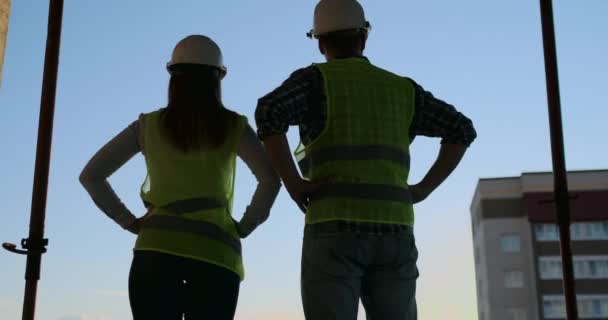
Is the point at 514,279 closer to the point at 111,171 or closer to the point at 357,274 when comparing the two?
the point at 111,171

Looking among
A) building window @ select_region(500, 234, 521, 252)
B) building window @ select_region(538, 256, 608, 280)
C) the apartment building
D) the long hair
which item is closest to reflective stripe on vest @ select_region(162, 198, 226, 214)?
the long hair

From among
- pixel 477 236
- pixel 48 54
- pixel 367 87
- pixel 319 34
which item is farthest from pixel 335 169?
pixel 477 236

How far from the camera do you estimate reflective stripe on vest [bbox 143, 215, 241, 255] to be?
6.05 ft

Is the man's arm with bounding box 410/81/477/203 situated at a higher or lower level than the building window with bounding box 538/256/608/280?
lower

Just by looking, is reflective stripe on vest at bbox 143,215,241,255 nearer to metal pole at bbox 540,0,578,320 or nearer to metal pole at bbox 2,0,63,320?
metal pole at bbox 2,0,63,320

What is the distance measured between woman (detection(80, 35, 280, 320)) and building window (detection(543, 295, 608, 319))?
35.9 m

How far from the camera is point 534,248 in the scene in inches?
1563

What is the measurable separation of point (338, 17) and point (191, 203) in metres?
0.57

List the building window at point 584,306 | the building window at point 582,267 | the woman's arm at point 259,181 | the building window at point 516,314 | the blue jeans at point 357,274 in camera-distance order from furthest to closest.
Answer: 1. the building window at point 516,314
2. the building window at point 582,267
3. the building window at point 584,306
4. the woman's arm at point 259,181
5. the blue jeans at point 357,274

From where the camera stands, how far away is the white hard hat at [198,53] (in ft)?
6.55

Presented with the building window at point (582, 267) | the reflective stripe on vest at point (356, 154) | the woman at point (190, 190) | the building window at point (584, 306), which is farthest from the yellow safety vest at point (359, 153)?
the building window at point (582, 267)

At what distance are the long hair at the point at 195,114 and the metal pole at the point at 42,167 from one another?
2.31 ft

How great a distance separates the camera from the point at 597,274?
37469 millimetres

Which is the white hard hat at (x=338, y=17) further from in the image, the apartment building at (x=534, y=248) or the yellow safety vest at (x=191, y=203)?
the apartment building at (x=534, y=248)
